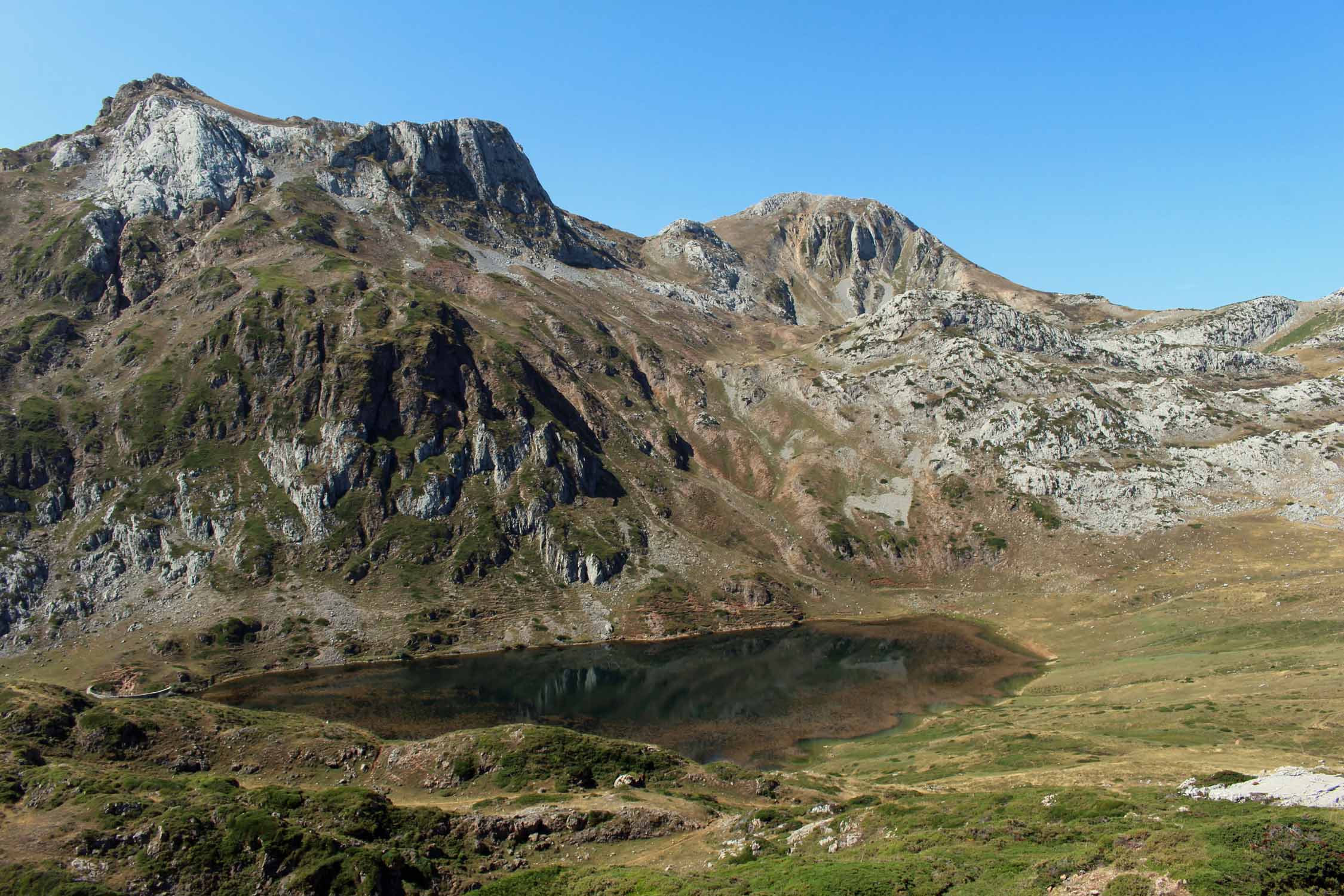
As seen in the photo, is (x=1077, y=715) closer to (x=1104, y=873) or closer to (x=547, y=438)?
(x=1104, y=873)

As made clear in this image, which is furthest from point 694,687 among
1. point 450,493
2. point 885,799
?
point 450,493

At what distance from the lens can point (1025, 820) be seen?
34219 millimetres

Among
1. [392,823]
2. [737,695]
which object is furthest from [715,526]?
[392,823]

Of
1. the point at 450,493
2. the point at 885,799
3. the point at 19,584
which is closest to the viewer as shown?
the point at 885,799

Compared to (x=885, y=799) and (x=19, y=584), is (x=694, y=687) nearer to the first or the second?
(x=885, y=799)

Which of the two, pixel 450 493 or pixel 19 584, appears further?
pixel 450 493

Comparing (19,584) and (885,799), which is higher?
(19,584)

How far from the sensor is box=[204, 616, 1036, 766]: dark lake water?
87.6 meters

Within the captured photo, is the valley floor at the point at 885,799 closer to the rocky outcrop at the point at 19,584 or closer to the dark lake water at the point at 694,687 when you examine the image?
the dark lake water at the point at 694,687

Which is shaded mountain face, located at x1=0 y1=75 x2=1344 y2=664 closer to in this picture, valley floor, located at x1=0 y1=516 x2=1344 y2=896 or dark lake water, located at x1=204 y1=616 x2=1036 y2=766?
dark lake water, located at x1=204 y1=616 x2=1036 y2=766

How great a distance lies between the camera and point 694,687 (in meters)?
107

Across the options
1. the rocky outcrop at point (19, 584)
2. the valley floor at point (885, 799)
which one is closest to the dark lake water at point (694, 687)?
the valley floor at point (885, 799)

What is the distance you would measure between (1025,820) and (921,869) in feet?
34.2

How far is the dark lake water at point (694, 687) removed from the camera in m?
87.6
